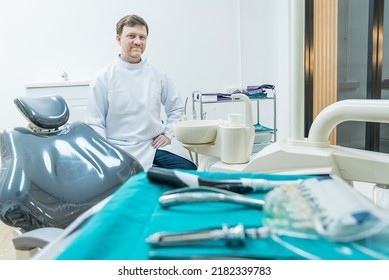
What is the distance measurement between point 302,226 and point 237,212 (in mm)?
103

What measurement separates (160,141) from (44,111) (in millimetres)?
878

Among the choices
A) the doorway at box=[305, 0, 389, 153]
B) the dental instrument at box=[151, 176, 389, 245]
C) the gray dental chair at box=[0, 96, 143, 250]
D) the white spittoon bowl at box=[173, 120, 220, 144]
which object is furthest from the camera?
the doorway at box=[305, 0, 389, 153]

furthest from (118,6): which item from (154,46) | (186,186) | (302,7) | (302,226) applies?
→ (302,226)

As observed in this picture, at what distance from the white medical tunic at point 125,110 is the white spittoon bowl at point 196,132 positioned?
0.80 meters

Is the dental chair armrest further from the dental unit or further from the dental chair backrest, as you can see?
the dental unit

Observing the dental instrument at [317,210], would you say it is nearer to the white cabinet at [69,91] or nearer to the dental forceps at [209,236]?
the dental forceps at [209,236]

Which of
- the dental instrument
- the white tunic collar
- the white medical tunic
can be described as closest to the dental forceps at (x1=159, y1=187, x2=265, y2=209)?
the dental instrument

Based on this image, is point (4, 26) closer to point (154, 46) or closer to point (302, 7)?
point (154, 46)

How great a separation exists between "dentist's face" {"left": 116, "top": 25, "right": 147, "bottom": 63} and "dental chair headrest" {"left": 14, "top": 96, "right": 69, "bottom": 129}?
2.67 feet

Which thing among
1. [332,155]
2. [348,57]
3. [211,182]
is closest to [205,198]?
[211,182]

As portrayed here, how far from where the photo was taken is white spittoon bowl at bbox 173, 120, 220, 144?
111 cm

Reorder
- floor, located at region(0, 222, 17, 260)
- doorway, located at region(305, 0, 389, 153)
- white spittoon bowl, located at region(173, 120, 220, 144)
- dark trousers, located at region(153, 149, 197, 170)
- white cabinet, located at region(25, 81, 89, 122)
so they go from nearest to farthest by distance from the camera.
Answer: white spittoon bowl, located at region(173, 120, 220, 144) → floor, located at region(0, 222, 17, 260) → dark trousers, located at region(153, 149, 197, 170) → white cabinet, located at region(25, 81, 89, 122) → doorway, located at region(305, 0, 389, 153)

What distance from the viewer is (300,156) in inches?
33.1

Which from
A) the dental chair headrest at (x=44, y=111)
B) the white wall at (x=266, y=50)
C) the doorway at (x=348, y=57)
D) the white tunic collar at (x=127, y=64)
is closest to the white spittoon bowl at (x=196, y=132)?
the dental chair headrest at (x=44, y=111)
